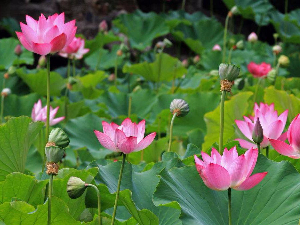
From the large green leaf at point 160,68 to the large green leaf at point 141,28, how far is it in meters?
1.08

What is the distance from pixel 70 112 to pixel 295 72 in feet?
6.71

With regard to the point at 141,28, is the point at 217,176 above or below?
above

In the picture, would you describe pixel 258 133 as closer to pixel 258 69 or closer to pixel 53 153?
pixel 53 153

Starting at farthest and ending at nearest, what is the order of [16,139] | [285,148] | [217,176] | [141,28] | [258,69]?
[141,28]
[258,69]
[16,139]
[285,148]
[217,176]

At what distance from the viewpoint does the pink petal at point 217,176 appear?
0.71 meters

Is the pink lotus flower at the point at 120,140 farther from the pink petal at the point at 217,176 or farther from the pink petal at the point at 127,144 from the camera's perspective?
the pink petal at the point at 217,176

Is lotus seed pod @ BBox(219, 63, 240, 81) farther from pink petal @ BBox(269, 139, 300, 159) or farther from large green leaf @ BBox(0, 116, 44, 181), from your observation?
large green leaf @ BBox(0, 116, 44, 181)

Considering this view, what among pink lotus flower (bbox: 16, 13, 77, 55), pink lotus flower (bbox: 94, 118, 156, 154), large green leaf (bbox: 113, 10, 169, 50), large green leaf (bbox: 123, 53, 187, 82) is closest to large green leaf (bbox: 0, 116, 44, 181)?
pink lotus flower (bbox: 16, 13, 77, 55)

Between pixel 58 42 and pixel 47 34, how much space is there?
0.02 m

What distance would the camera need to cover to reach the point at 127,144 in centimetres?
80

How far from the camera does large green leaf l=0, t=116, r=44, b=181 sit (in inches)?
42.8

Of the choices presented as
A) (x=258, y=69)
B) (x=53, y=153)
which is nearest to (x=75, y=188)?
(x=53, y=153)

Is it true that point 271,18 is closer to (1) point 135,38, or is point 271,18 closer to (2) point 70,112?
(1) point 135,38

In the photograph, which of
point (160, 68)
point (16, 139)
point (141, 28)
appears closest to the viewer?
point (16, 139)
